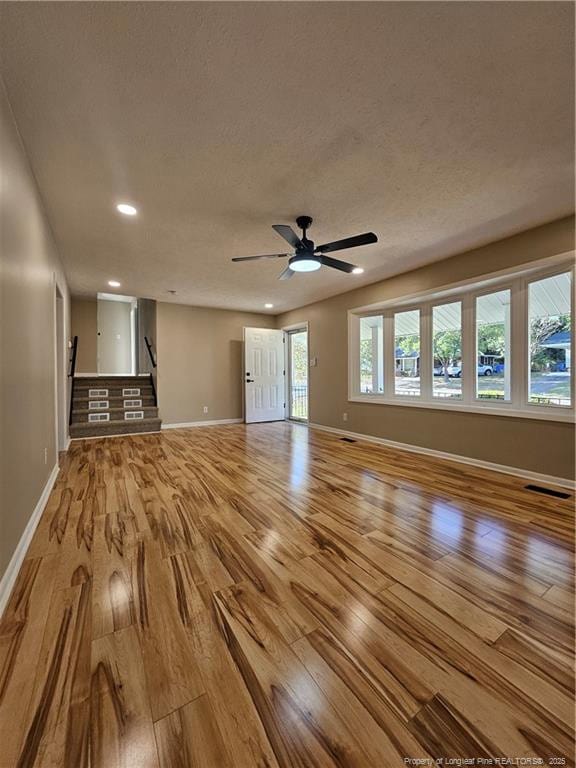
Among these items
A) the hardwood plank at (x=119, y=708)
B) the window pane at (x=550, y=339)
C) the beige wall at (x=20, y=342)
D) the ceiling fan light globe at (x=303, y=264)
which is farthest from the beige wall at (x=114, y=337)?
the window pane at (x=550, y=339)

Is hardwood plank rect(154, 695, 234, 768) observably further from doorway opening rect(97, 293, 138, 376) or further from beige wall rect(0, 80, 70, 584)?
doorway opening rect(97, 293, 138, 376)

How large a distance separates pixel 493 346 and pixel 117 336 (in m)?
8.61

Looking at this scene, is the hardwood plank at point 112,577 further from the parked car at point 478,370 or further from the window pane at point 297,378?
the window pane at point 297,378

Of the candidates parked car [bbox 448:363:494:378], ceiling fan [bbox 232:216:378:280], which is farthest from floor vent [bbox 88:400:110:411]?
parked car [bbox 448:363:494:378]

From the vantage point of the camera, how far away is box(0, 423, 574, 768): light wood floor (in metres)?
0.96

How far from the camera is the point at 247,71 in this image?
1540 mm

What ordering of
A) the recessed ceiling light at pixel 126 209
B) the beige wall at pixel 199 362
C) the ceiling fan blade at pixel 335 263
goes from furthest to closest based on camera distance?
1. the beige wall at pixel 199 362
2. the ceiling fan blade at pixel 335 263
3. the recessed ceiling light at pixel 126 209

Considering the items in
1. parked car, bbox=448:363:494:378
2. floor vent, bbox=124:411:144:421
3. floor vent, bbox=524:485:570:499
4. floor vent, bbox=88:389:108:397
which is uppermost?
parked car, bbox=448:363:494:378

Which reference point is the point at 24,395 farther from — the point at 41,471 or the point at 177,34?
the point at 177,34

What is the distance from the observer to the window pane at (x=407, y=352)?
15.4 ft

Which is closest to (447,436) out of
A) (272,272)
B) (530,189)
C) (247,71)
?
(530,189)

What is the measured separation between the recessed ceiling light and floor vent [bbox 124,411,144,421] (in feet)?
13.1

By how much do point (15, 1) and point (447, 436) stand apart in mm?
4795

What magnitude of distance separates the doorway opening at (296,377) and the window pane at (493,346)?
4185mm
